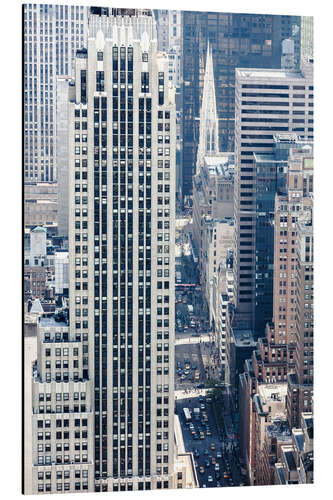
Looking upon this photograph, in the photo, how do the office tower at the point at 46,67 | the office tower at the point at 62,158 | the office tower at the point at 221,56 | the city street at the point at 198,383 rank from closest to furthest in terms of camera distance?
the office tower at the point at 62,158
the city street at the point at 198,383
the office tower at the point at 46,67
the office tower at the point at 221,56

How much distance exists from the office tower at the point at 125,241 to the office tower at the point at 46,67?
7.32m

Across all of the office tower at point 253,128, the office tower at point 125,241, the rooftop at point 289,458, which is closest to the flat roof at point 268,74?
the office tower at point 253,128

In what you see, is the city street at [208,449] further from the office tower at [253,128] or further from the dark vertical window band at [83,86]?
the dark vertical window band at [83,86]

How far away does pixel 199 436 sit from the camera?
36750mm

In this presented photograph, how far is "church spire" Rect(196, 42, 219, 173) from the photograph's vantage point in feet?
147

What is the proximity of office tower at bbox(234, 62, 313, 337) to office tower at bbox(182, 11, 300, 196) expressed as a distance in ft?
2.36

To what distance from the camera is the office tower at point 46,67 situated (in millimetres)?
39062

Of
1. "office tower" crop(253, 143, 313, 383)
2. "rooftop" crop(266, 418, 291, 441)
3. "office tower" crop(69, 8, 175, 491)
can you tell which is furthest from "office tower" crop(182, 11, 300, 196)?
"rooftop" crop(266, 418, 291, 441)

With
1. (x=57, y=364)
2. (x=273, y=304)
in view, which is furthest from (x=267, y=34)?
(x=57, y=364)

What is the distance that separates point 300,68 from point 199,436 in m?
11.5

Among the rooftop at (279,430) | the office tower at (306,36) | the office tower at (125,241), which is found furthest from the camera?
the rooftop at (279,430)

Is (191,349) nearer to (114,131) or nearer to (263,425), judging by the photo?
(263,425)

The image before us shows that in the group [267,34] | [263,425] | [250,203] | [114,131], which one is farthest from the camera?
[250,203]

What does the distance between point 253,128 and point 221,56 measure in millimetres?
A: 4664
